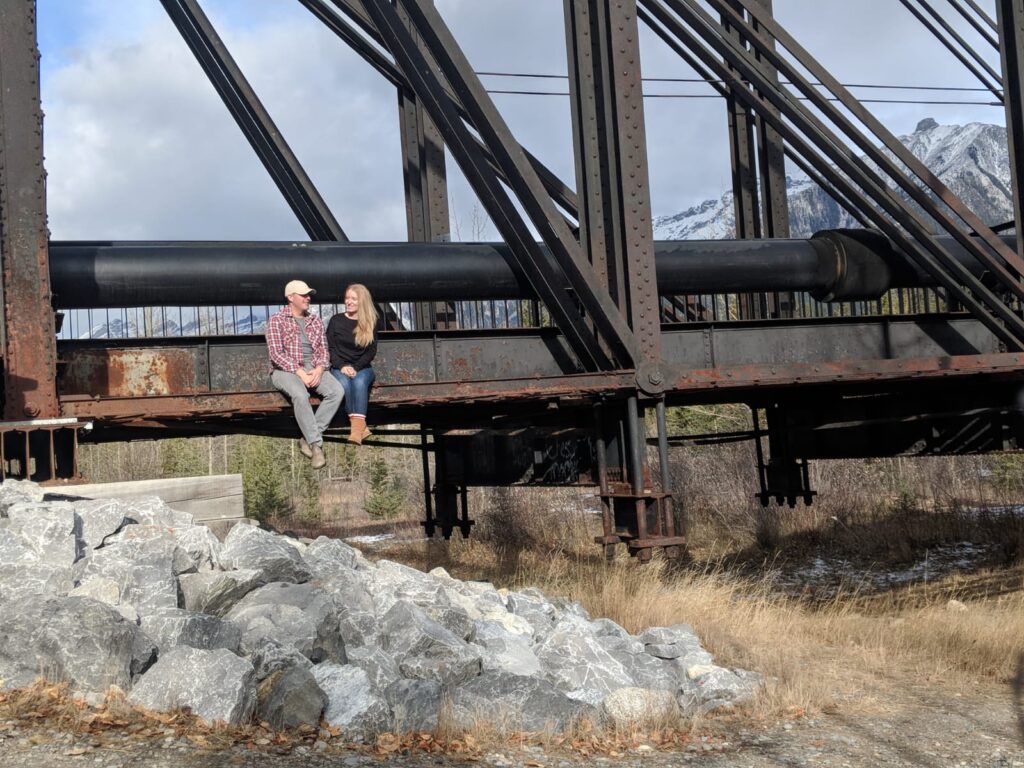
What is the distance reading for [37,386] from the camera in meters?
7.20

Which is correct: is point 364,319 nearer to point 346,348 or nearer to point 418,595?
point 346,348

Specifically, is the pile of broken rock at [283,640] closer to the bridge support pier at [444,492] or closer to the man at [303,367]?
the man at [303,367]

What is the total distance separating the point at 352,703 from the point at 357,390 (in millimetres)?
2838

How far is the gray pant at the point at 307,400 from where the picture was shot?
7.44 metres

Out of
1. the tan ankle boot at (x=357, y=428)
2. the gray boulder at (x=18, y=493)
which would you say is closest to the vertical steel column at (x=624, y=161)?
the tan ankle boot at (x=357, y=428)

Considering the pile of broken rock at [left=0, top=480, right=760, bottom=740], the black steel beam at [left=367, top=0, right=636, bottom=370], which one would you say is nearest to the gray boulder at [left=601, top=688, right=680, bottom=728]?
the pile of broken rock at [left=0, top=480, right=760, bottom=740]

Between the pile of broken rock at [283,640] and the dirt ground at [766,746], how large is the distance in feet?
1.07

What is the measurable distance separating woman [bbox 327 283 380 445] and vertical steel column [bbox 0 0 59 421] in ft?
6.46

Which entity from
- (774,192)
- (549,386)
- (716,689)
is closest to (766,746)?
(716,689)

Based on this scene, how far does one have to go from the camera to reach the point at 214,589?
6.16 meters

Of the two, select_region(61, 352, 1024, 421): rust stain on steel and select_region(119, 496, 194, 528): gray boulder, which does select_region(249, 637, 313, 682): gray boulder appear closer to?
select_region(119, 496, 194, 528): gray boulder

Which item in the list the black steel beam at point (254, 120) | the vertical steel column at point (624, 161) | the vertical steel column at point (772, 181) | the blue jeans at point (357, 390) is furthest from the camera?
the vertical steel column at point (772, 181)

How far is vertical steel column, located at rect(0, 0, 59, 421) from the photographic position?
724cm

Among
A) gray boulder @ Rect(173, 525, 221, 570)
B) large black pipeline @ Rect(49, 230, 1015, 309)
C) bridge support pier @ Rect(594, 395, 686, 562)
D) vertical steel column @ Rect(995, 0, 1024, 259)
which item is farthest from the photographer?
vertical steel column @ Rect(995, 0, 1024, 259)
